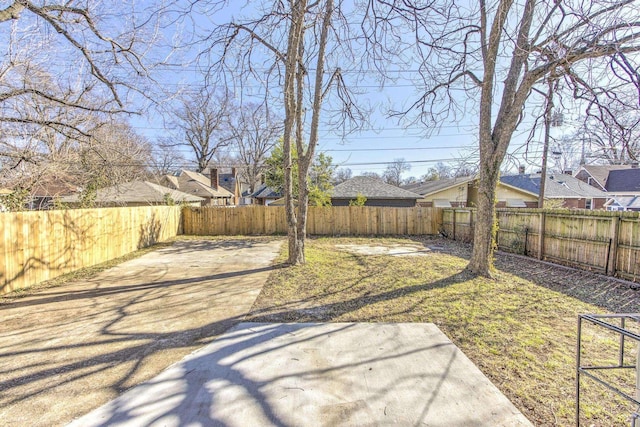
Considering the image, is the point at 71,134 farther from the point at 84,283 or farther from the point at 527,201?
the point at 527,201

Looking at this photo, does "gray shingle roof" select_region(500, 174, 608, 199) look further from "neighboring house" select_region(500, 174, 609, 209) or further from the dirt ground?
the dirt ground

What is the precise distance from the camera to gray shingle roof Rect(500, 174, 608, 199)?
20609mm

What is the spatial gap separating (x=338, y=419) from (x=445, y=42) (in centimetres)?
660

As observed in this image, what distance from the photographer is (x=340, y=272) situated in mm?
6508

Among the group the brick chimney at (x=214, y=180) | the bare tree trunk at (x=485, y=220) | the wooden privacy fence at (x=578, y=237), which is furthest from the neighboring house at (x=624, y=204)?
the brick chimney at (x=214, y=180)

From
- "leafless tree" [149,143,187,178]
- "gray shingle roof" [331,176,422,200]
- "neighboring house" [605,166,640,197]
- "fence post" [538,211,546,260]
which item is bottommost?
"fence post" [538,211,546,260]

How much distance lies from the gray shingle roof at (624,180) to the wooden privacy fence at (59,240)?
A: 32.0 m

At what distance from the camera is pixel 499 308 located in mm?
4344

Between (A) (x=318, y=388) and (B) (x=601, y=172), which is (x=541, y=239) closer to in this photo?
A: (A) (x=318, y=388)

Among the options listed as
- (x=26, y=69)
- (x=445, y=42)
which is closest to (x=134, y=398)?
(x=26, y=69)

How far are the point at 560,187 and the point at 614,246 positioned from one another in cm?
1908

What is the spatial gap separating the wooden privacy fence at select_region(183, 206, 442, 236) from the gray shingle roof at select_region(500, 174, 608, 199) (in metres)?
9.80

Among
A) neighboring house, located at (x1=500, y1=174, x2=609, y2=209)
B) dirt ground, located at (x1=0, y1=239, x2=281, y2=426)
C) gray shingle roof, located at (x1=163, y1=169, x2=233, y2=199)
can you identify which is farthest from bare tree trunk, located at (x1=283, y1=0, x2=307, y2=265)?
gray shingle roof, located at (x1=163, y1=169, x2=233, y2=199)

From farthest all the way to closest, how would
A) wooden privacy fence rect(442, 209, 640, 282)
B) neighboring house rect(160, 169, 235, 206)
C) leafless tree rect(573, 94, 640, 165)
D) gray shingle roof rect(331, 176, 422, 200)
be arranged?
neighboring house rect(160, 169, 235, 206)
gray shingle roof rect(331, 176, 422, 200)
wooden privacy fence rect(442, 209, 640, 282)
leafless tree rect(573, 94, 640, 165)
